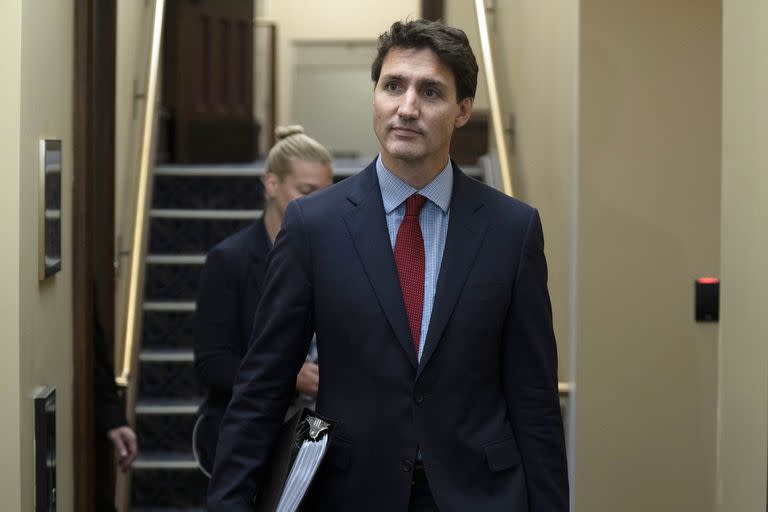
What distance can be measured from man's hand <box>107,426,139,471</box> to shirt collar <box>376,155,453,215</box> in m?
1.81

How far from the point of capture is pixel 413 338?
7.54ft

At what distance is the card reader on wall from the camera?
4211 mm

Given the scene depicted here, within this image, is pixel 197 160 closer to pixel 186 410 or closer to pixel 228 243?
pixel 186 410

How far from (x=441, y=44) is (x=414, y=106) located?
134 millimetres

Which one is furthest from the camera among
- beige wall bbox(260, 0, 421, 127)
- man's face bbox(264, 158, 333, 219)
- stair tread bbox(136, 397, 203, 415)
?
beige wall bbox(260, 0, 421, 127)

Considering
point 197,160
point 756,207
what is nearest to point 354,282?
point 756,207

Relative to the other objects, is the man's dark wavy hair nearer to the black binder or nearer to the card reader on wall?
the black binder

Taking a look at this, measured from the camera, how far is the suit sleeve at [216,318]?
11.8 feet

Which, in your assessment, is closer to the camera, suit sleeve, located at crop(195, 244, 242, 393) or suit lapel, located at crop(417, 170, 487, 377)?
suit lapel, located at crop(417, 170, 487, 377)

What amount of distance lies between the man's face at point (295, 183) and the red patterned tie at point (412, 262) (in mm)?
1407

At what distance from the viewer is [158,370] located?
244 inches

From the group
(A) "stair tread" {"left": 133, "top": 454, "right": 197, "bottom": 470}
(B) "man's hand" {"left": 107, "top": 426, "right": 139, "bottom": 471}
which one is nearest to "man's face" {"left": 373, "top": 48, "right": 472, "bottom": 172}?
(B) "man's hand" {"left": 107, "top": 426, "right": 139, "bottom": 471}

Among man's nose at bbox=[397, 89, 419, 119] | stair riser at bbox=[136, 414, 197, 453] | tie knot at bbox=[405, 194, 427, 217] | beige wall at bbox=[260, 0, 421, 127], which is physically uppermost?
beige wall at bbox=[260, 0, 421, 127]

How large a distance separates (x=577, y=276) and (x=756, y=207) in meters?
1.36
